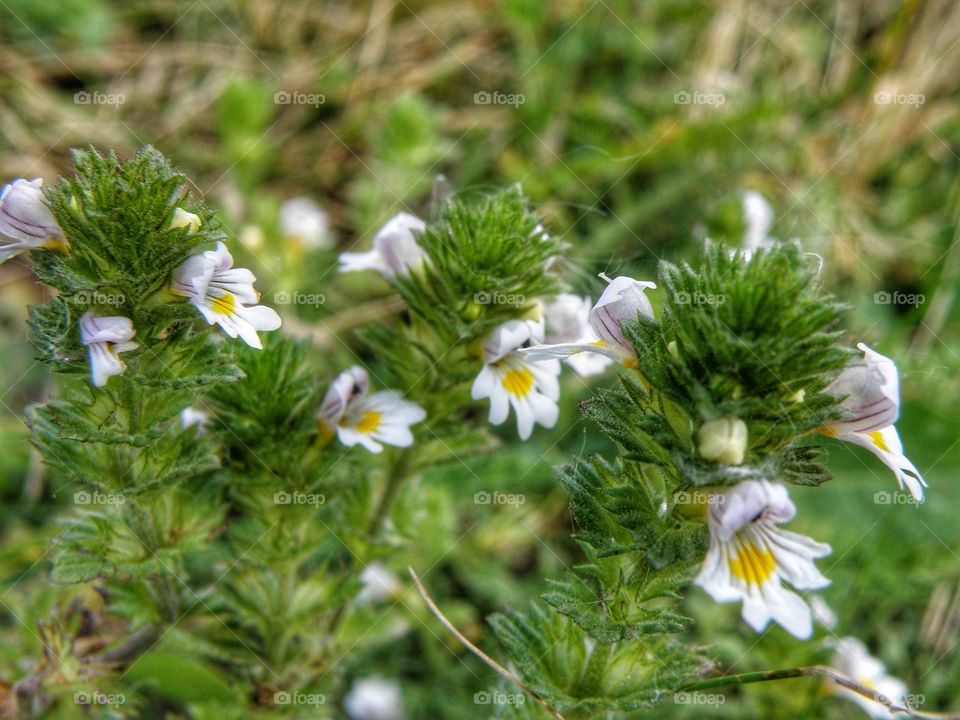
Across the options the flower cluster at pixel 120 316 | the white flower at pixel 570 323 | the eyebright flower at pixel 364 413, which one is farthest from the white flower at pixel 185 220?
the white flower at pixel 570 323

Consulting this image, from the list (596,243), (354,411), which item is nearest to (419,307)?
(354,411)

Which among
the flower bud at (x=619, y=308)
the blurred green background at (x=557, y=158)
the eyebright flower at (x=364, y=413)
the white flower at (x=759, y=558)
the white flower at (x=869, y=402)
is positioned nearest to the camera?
the white flower at (x=759, y=558)

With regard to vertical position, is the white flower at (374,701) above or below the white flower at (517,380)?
below

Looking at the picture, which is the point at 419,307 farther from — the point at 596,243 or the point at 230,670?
the point at 596,243

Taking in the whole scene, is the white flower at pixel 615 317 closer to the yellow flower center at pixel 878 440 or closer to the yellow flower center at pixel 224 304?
the yellow flower center at pixel 878 440

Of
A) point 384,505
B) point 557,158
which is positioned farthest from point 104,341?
point 557,158

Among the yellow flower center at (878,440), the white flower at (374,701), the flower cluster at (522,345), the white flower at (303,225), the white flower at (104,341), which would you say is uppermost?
the yellow flower center at (878,440)
